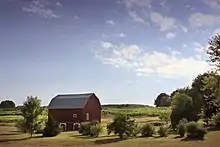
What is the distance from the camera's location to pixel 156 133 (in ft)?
174

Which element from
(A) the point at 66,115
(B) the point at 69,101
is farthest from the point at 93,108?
(A) the point at 66,115

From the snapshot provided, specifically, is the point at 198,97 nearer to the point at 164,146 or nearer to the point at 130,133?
the point at 130,133

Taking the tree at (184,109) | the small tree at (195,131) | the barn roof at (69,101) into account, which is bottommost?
the small tree at (195,131)

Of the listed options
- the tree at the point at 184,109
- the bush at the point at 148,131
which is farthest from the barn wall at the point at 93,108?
the bush at the point at 148,131

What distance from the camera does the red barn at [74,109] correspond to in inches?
2913

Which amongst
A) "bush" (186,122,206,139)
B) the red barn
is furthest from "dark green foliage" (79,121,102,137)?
"bush" (186,122,206,139)

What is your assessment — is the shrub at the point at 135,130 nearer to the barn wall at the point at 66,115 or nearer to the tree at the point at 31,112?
the tree at the point at 31,112

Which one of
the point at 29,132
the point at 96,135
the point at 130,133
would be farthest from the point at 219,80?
the point at 29,132

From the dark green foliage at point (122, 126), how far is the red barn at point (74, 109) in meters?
20.5

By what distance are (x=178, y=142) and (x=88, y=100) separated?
35167 millimetres

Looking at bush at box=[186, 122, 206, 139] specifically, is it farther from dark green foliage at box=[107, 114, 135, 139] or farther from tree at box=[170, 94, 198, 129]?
tree at box=[170, 94, 198, 129]

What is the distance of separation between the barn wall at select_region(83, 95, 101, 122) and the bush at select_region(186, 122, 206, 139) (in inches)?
1218

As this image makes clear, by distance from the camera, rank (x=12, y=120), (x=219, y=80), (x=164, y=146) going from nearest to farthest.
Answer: (x=219, y=80)
(x=164, y=146)
(x=12, y=120)

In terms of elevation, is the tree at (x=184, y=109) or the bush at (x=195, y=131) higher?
the tree at (x=184, y=109)
